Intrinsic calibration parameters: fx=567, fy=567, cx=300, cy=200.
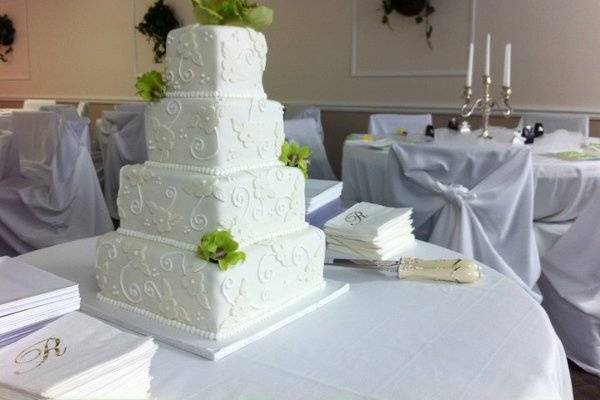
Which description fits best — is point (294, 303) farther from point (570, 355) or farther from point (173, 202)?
point (570, 355)

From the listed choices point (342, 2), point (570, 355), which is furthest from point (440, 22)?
point (570, 355)

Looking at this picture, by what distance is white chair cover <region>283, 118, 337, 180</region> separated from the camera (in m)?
4.14

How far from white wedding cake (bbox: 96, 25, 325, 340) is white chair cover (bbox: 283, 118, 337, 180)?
9.42ft

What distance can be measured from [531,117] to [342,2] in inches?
80.6

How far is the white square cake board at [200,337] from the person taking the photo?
1010mm

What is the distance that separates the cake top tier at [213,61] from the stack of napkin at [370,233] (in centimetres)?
47

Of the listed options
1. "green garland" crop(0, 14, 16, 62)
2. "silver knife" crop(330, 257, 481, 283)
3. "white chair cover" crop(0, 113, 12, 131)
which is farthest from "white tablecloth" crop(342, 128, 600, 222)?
"green garland" crop(0, 14, 16, 62)

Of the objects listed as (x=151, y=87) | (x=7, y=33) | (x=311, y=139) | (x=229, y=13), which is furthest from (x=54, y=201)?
(x=7, y=33)

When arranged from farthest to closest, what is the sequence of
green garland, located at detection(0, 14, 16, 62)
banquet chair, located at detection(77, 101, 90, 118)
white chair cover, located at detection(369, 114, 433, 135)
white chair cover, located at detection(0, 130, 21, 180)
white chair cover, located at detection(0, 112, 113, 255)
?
green garland, located at detection(0, 14, 16, 62), banquet chair, located at detection(77, 101, 90, 118), white chair cover, located at detection(369, 114, 433, 135), white chair cover, located at detection(0, 130, 21, 180), white chair cover, located at detection(0, 112, 113, 255)

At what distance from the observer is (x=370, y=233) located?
145 centimetres

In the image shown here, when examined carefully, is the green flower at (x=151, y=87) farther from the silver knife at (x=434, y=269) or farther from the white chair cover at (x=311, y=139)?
the white chair cover at (x=311, y=139)

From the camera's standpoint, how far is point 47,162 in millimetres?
3781

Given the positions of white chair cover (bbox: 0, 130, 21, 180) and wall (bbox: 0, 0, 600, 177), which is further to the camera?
wall (bbox: 0, 0, 600, 177)

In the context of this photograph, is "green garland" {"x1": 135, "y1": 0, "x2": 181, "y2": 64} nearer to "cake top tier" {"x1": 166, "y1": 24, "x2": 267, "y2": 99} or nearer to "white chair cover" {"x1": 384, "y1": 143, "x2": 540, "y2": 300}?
"white chair cover" {"x1": 384, "y1": 143, "x2": 540, "y2": 300}
